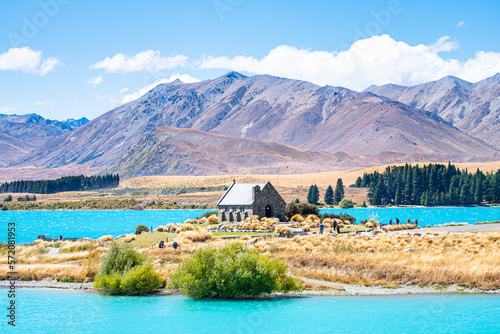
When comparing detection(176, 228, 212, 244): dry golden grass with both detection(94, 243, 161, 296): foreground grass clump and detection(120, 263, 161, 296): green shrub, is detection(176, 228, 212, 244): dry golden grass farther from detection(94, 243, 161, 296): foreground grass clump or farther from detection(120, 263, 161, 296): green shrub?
detection(120, 263, 161, 296): green shrub

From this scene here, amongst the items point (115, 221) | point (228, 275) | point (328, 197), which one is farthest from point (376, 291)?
point (328, 197)

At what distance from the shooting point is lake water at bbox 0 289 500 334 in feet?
80.3

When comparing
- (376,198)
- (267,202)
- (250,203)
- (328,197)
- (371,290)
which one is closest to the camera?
(371,290)

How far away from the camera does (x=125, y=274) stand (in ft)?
99.5

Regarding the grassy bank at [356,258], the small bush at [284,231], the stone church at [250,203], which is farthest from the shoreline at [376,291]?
the stone church at [250,203]

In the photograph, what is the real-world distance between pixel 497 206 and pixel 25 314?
12266 cm

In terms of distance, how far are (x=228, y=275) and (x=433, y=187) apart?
121349 mm

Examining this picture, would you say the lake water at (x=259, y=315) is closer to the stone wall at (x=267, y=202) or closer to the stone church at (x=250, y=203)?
the stone church at (x=250, y=203)

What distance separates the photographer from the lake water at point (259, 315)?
80.3 ft

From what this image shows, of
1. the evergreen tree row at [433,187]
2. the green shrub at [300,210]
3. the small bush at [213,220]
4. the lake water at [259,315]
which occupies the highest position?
the evergreen tree row at [433,187]

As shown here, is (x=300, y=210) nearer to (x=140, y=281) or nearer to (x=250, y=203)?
(x=250, y=203)

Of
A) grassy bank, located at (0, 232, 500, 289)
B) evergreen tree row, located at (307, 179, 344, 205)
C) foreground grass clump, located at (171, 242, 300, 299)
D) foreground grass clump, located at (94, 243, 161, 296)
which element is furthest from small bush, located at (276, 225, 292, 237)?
evergreen tree row, located at (307, 179, 344, 205)

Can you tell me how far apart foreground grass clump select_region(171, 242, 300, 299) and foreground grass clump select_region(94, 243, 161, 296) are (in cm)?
210

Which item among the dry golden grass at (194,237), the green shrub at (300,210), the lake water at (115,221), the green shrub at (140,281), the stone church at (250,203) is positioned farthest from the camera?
the lake water at (115,221)
